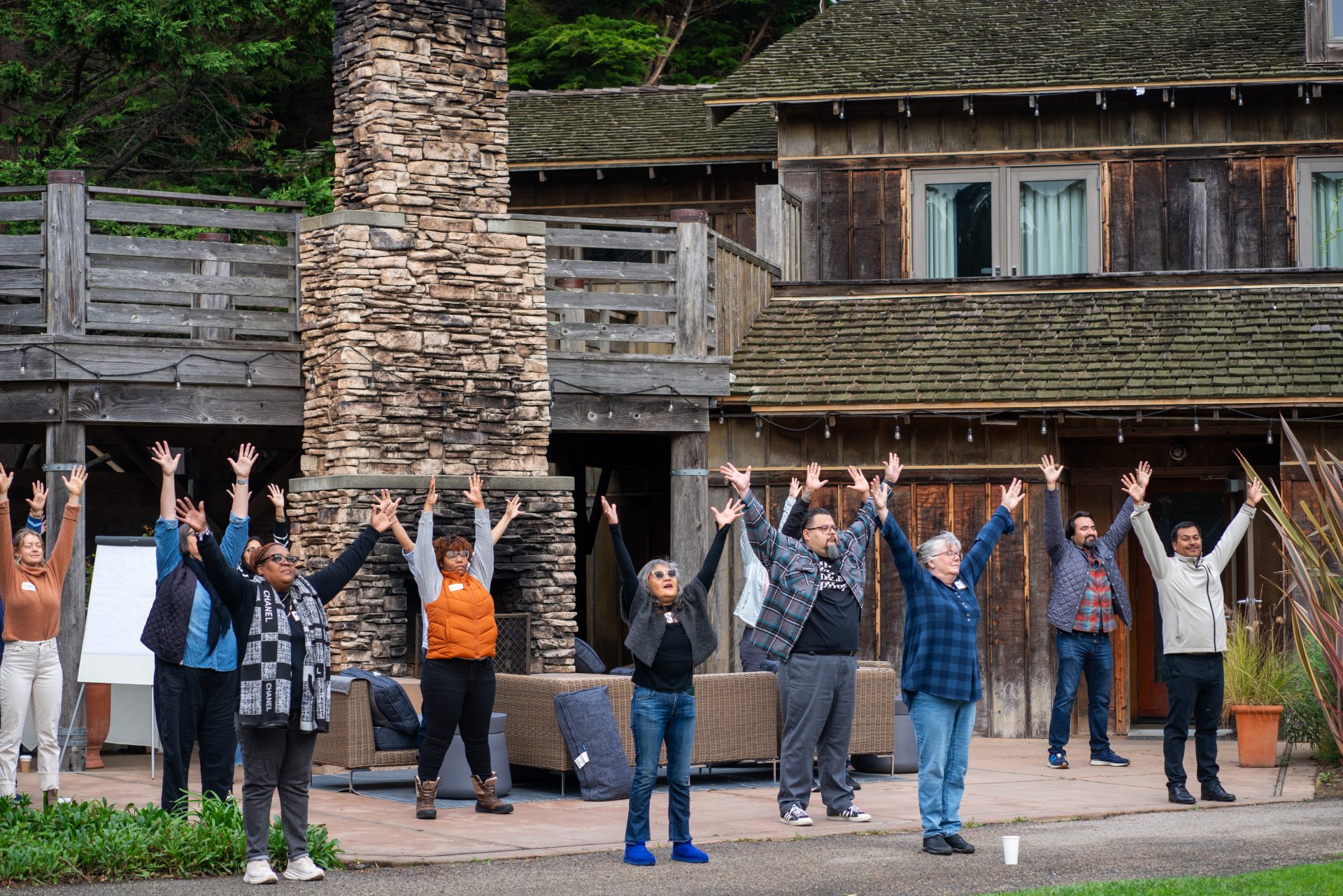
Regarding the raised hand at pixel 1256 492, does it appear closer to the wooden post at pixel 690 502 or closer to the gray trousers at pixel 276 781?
the gray trousers at pixel 276 781

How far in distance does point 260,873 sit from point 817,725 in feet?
11.2

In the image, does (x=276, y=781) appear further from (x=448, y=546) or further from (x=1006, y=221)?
(x=1006, y=221)

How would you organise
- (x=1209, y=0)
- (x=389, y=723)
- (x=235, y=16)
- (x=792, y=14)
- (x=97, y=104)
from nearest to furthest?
(x=389, y=723)
(x=1209, y=0)
(x=235, y=16)
(x=97, y=104)
(x=792, y=14)

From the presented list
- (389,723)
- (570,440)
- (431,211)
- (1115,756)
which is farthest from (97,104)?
(1115,756)

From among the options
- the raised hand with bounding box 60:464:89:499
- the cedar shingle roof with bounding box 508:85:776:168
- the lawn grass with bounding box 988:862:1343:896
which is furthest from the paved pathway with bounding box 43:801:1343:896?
the cedar shingle roof with bounding box 508:85:776:168

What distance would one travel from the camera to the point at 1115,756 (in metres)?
13.1

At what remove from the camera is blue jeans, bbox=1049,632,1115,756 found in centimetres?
1309

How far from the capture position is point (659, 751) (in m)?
8.88

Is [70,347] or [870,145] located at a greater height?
[870,145]

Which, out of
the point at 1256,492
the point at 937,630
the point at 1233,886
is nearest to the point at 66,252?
the point at 937,630

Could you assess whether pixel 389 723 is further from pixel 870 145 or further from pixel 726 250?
pixel 870 145

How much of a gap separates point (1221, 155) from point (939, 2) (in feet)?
15.2

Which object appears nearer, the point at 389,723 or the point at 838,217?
the point at 389,723

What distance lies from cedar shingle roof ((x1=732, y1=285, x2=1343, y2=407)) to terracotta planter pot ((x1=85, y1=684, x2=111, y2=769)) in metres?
6.36
